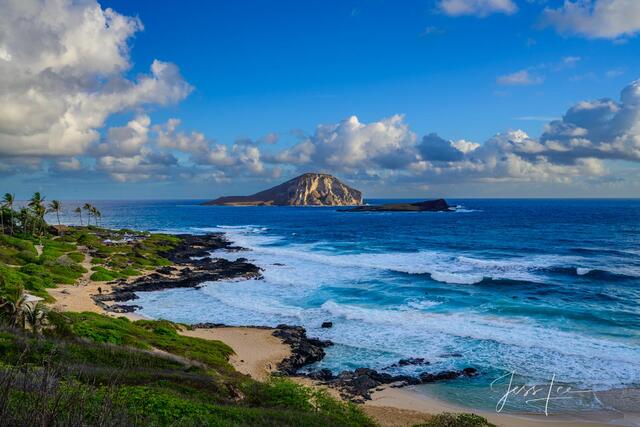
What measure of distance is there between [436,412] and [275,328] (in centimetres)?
1721

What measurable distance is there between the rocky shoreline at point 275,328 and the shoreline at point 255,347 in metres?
0.12

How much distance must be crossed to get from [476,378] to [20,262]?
54061 millimetres

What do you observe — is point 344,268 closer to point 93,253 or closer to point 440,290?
point 440,290

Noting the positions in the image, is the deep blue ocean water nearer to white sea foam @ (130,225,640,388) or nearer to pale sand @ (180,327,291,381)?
white sea foam @ (130,225,640,388)

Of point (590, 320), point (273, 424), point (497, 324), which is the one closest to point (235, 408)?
point (273, 424)

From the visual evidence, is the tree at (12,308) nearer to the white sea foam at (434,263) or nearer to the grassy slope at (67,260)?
the grassy slope at (67,260)

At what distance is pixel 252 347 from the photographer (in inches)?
1275

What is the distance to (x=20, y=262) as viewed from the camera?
54719mm

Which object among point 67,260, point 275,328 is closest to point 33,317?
point 275,328

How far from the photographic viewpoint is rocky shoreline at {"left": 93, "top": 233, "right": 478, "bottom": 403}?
85.5 ft

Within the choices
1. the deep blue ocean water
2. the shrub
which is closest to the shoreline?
the deep blue ocean water

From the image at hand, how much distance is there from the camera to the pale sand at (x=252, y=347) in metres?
28.9

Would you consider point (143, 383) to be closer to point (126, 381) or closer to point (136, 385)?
point (136, 385)

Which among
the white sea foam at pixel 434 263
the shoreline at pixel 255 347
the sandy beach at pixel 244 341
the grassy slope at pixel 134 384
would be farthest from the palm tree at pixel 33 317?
the white sea foam at pixel 434 263
